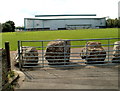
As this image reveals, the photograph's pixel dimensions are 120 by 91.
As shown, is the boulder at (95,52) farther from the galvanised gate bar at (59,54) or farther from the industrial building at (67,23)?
the industrial building at (67,23)

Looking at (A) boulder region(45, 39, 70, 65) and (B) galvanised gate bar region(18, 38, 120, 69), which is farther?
(A) boulder region(45, 39, 70, 65)

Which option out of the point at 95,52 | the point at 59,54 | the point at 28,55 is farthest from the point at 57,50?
the point at 95,52

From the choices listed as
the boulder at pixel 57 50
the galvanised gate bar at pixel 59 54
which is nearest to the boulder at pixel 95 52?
the galvanised gate bar at pixel 59 54

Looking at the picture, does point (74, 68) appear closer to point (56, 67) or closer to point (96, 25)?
point (56, 67)

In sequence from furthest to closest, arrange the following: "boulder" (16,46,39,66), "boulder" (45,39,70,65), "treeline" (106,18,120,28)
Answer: "treeline" (106,18,120,28) < "boulder" (45,39,70,65) < "boulder" (16,46,39,66)

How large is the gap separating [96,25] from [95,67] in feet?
312

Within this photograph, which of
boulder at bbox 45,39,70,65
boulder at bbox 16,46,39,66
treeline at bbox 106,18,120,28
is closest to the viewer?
boulder at bbox 16,46,39,66

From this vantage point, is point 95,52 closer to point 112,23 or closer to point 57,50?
point 57,50

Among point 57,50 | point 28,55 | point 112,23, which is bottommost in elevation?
point 28,55

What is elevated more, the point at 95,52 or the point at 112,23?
the point at 112,23

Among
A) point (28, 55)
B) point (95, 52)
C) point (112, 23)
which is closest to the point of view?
point (28, 55)

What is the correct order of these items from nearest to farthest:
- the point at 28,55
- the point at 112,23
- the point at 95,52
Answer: the point at 28,55, the point at 95,52, the point at 112,23

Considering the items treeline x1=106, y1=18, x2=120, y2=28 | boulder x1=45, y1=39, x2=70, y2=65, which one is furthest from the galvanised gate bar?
treeline x1=106, y1=18, x2=120, y2=28

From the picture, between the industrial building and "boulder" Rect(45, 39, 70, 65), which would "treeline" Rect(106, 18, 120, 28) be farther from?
"boulder" Rect(45, 39, 70, 65)
